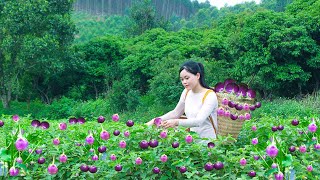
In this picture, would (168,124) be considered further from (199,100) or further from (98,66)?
(98,66)

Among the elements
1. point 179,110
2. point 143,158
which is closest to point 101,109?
point 179,110

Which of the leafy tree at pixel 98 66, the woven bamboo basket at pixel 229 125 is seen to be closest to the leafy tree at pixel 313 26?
the leafy tree at pixel 98 66

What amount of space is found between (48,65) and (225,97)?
15.3 meters

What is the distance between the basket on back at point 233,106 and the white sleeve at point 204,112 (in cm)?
17

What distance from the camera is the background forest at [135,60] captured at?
1450cm

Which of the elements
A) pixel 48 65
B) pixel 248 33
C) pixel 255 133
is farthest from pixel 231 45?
pixel 255 133

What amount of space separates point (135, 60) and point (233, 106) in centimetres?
1741

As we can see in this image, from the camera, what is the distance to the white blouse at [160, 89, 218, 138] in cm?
369

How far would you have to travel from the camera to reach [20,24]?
17781 mm

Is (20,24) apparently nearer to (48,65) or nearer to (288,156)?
(48,65)

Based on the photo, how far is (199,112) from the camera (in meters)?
3.74

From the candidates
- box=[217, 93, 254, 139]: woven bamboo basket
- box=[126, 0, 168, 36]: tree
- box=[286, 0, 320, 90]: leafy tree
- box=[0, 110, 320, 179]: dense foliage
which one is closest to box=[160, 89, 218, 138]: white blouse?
box=[217, 93, 254, 139]: woven bamboo basket

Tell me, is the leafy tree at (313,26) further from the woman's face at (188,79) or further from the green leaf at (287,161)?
the green leaf at (287,161)

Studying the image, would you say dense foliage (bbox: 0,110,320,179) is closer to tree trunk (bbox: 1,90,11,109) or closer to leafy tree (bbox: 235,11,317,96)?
leafy tree (bbox: 235,11,317,96)
